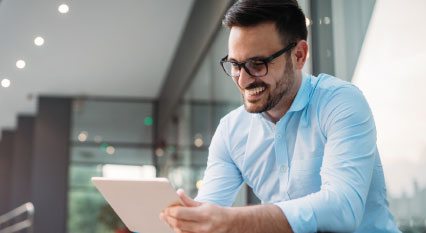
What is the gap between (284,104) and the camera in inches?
55.9

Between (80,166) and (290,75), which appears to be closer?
(290,75)

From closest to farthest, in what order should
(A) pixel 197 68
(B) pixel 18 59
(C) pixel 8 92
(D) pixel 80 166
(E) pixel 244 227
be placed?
(E) pixel 244 227 → (A) pixel 197 68 → (B) pixel 18 59 → (C) pixel 8 92 → (D) pixel 80 166

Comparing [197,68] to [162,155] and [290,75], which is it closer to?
[162,155]

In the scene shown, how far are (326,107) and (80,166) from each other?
9.16 meters

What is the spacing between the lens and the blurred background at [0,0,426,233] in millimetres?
2014

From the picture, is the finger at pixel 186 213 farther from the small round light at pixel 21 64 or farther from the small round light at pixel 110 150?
the small round light at pixel 110 150

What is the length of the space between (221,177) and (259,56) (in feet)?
1.28

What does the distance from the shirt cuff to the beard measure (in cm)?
32

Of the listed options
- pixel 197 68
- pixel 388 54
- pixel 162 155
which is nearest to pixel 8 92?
pixel 162 155

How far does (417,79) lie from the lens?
1.88 meters

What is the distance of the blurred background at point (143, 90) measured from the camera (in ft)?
6.61

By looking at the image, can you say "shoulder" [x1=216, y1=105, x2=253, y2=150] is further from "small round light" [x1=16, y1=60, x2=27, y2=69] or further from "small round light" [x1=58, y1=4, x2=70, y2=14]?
"small round light" [x1=16, y1=60, x2=27, y2=69]

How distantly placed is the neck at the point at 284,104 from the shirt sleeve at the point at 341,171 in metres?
0.12

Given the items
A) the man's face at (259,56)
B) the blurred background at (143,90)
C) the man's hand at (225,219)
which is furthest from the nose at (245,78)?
the blurred background at (143,90)
